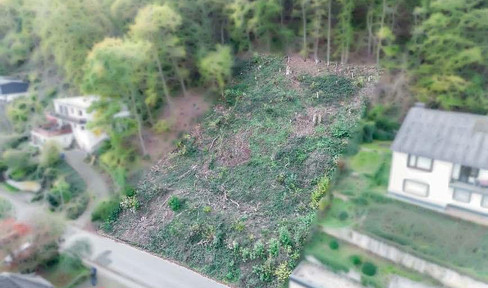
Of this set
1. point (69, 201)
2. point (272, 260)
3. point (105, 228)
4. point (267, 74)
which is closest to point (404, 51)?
point (267, 74)

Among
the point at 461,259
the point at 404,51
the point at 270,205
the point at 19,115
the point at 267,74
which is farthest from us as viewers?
the point at 19,115

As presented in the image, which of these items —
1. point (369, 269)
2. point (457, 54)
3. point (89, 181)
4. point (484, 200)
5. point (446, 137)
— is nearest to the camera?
point (369, 269)

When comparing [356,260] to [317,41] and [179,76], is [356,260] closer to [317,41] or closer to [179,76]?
[317,41]

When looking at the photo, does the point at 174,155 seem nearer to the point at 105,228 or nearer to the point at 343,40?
the point at 105,228

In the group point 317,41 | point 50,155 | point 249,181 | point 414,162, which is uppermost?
point 317,41

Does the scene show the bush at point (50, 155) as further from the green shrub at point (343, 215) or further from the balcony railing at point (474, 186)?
the balcony railing at point (474, 186)

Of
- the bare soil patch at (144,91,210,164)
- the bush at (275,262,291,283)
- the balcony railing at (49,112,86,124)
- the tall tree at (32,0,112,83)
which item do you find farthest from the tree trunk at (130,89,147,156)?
the bush at (275,262,291,283)

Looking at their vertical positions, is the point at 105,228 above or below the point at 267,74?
below

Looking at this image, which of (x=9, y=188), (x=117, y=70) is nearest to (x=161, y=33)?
(x=117, y=70)
